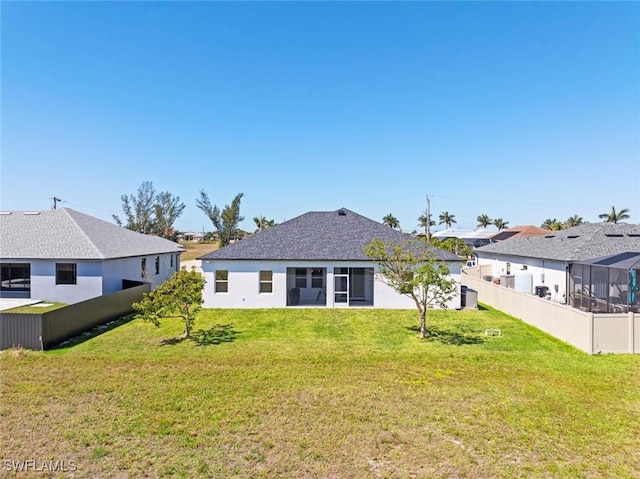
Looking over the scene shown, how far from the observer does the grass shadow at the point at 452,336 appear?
13.2m

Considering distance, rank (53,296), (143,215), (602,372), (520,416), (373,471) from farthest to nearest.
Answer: (143,215)
(53,296)
(602,372)
(520,416)
(373,471)

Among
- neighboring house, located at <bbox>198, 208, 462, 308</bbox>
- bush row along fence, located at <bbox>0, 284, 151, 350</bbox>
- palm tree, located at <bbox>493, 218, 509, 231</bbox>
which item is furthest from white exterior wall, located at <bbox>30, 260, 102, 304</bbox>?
palm tree, located at <bbox>493, 218, 509, 231</bbox>

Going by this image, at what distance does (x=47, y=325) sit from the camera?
1257cm

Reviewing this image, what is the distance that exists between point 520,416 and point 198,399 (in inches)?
269

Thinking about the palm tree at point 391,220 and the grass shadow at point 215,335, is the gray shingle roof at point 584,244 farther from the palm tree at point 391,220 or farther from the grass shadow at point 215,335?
the palm tree at point 391,220

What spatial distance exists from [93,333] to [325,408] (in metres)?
11.3

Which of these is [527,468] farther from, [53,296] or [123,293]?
[53,296]

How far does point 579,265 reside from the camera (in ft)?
61.3

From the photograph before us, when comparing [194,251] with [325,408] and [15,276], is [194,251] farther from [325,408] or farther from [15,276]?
[325,408]

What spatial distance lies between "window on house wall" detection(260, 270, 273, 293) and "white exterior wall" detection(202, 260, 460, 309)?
0.23m

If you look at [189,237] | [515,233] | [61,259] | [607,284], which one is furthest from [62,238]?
[189,237]

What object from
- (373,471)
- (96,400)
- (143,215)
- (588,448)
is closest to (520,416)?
(588,448)

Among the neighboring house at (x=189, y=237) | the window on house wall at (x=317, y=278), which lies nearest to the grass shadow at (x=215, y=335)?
the window on house wall at (x=317, y=278)

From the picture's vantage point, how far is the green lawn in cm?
596
